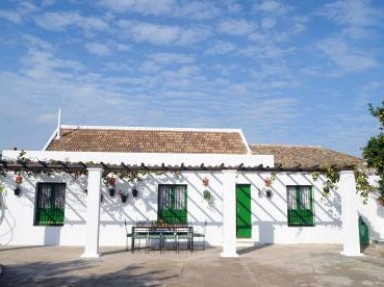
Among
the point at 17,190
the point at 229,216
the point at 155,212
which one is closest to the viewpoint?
the point at 229,216

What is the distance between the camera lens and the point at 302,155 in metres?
19.1

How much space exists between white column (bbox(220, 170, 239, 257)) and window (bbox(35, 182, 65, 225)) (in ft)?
20.9

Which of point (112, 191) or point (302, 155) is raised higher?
point (302, 155)

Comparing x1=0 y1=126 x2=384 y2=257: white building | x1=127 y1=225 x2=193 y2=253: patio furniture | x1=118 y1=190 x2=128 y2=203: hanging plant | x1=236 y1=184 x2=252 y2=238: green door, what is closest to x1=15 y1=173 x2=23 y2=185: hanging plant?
x1=0 y1=126 x2=384 y2=257: white building

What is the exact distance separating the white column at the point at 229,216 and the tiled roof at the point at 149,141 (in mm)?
5324

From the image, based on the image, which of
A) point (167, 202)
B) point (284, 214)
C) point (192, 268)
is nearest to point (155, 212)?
point (167, 202)

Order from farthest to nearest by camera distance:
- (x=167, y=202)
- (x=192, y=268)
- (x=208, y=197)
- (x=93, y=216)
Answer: (x=167, y=202)
(x=208, y=197)
(x=93, y=216)
(x=192, y=268)

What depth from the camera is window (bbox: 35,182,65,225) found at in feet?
46.5

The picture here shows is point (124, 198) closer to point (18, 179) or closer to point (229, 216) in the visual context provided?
point (18, 179)

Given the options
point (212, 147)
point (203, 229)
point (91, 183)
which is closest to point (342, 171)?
point (203, 229)

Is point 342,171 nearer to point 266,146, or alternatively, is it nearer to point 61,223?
point 266,146

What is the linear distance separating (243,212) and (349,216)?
4.14m

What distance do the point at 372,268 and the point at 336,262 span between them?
3.49ft

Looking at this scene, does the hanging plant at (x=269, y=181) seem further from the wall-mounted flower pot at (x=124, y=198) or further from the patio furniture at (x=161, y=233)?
the wall-mounted flower pot at (x=124, y=198)
